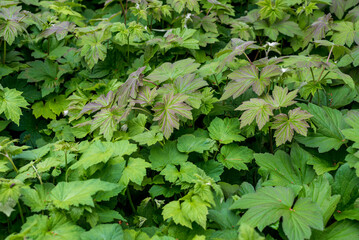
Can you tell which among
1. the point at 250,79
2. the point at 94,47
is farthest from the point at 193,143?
the point at 94,47

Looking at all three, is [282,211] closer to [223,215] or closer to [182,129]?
[223,215]

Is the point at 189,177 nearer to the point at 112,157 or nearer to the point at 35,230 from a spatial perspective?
the point at 112,157

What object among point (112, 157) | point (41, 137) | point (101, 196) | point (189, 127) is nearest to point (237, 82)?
point (189, 127)

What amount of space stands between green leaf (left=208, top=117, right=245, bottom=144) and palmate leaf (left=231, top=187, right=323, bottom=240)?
559mm

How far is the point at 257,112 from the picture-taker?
2.21m

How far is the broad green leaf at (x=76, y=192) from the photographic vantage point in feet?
5.83

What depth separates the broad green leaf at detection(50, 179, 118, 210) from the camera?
178 cm

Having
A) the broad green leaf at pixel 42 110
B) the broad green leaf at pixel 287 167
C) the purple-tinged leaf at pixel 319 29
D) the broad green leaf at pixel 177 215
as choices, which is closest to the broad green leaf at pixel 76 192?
the broad green leaf at pixel 177 215

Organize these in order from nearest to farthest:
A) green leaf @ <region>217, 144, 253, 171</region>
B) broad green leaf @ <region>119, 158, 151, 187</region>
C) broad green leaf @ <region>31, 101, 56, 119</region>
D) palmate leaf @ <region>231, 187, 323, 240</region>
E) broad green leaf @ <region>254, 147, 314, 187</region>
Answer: palmate leaf @ <region>231, 187, 323, 240</region>
broad green leaf @ <region>119, 158, 151, 187</region>
broad green leaf @ <region>254, 147, 314, 187</region>
green leaf @ <region>217, 144, 253, 171</region>
broad green leaf @ <region>31, 101, 56, 119</region>

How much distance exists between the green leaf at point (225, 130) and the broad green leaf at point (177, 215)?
0.64 metres

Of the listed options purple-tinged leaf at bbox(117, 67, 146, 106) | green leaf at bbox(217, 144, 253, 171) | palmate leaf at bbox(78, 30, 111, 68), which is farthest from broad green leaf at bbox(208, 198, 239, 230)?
palmate leaf at bbox(78, 30, 111, 68)

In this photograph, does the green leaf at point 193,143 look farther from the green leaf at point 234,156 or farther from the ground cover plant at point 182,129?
the green leaf at point 234,156

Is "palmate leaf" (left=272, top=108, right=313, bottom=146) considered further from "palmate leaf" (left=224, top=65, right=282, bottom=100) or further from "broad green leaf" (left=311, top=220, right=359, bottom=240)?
"broad green leaf" (left=311, top=220, right=359, bottom=240)

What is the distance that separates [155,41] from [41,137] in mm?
1289
